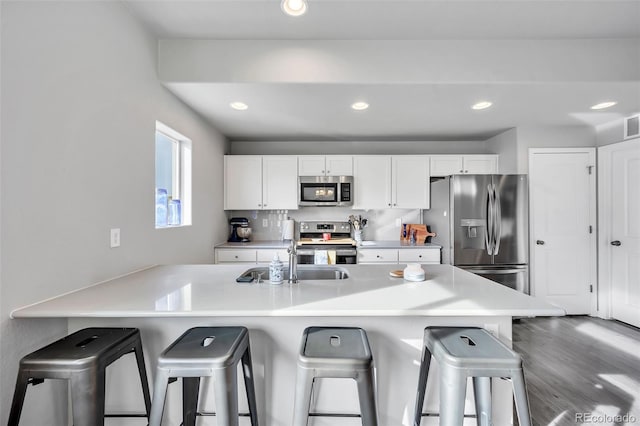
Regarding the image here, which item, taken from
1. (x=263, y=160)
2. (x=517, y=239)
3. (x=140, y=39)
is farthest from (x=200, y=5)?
(x=517, y=239)

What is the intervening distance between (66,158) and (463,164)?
159 inches

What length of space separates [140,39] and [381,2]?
5.36ft

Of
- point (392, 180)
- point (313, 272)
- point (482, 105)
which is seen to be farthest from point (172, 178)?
point (482, 105)

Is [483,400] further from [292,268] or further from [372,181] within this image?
[372,181]

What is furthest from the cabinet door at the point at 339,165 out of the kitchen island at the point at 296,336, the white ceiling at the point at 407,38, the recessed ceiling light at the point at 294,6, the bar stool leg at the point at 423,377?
the bar stool leg at the point at 423,377

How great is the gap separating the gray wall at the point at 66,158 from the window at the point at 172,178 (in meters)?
0.27

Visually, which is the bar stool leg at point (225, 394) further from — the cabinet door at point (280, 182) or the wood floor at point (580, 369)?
the cabinet door at point (280, 182)

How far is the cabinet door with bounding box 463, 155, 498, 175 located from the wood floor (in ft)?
6.19

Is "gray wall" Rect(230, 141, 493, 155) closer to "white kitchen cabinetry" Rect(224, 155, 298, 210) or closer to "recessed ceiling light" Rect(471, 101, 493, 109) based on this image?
"white kitchen cabinetry" Rect(224, 155, 298, 210)

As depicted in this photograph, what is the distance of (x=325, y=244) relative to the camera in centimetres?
378

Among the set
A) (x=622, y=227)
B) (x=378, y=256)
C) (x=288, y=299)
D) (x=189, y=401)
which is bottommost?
(x=189, y=401)

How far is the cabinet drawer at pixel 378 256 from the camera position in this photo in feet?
12.0

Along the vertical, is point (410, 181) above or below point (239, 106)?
below

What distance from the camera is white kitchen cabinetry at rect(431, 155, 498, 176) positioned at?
3930 mm
